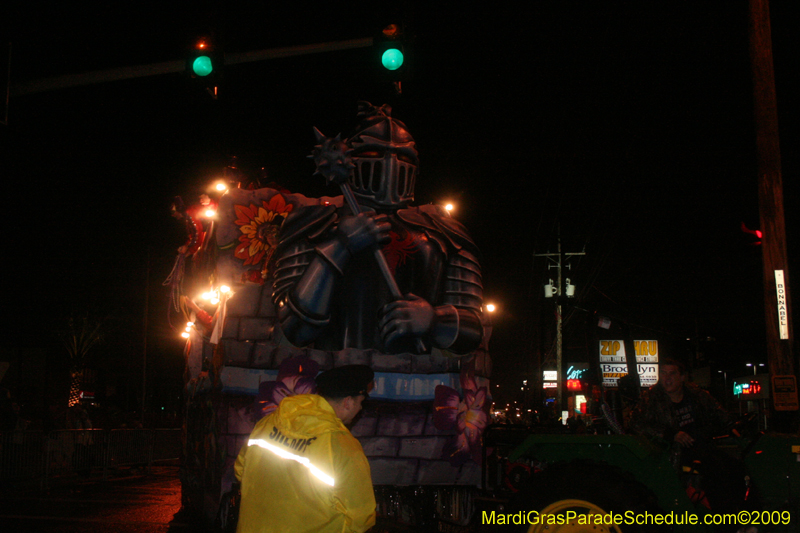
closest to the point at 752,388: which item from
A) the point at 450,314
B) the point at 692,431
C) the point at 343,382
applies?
the point at 692,431

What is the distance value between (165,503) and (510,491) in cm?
666

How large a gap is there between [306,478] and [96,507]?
867 cm

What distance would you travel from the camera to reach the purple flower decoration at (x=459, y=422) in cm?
617

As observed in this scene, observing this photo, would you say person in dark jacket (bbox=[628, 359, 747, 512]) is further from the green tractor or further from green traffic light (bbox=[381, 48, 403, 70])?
green traffic light (bbox=[381, 48, 403, 70])

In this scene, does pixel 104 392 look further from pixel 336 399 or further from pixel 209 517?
pixel 336 399

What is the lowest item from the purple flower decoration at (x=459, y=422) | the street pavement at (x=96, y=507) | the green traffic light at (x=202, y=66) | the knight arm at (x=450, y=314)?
the street pavement at (x=96, y=507)

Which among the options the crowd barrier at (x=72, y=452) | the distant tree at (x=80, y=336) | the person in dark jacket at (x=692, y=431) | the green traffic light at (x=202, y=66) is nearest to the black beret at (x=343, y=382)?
the person in dark jacket at (x=692, y=431)

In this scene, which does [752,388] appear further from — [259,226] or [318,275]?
[318,275]

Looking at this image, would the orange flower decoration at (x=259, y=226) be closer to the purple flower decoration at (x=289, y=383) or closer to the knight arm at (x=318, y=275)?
the knight arm at (x=318, y=275)

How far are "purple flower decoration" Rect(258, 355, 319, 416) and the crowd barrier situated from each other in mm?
8399

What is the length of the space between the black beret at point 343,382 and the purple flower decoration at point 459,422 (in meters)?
3.22

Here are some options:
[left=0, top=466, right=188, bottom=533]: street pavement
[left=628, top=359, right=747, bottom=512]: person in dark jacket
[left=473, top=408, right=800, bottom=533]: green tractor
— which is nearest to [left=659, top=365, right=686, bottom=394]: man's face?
[left=628, top=359, right=747, bottom=512]: person in dark jacket

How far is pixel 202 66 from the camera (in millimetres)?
6574

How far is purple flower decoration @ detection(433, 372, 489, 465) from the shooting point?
20.2 feet
